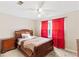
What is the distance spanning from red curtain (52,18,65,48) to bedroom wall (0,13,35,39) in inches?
40.3

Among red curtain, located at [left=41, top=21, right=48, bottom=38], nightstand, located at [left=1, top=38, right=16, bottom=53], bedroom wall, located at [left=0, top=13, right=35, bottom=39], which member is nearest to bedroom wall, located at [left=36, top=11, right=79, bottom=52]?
red curtain, located at [left=41, top=21, right=48, bottom=38]

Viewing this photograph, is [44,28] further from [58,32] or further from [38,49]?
[38,49]

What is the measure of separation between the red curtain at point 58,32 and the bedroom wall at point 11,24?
1.02 m

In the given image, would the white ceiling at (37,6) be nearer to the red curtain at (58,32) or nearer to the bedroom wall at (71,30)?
the bedroom wall at (71,30)

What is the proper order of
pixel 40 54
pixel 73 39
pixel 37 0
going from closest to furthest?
pixel 37 0, pixel 40 54, pixel 73 39

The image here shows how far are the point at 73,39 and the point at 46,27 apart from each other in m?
1.74

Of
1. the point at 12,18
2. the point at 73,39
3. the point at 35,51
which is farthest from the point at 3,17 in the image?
the point at 73,39

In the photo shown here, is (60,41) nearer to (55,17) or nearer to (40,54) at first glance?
(55,17)

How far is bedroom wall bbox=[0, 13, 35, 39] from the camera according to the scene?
334 centimetres

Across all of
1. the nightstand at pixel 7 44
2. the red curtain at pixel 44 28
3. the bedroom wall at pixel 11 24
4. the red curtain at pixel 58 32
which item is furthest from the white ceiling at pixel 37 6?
the red curtain at pixel 44 28

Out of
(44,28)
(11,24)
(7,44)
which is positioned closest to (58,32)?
(44,28)

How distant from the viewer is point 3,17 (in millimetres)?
3305

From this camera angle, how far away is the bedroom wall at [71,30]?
3.07 meters

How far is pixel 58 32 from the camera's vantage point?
3959 mm
